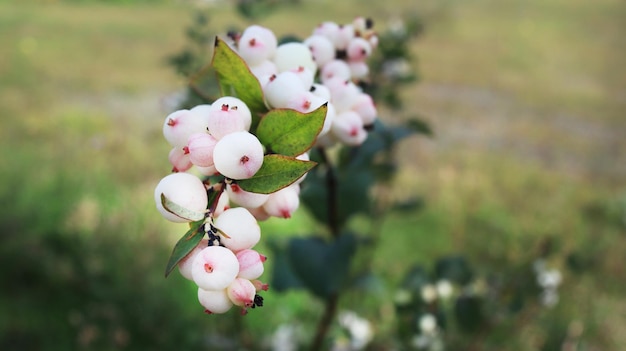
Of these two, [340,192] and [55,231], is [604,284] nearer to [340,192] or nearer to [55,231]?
[340,192]

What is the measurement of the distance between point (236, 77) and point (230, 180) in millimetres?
88

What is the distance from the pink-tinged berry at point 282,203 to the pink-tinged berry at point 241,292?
0.07 meters

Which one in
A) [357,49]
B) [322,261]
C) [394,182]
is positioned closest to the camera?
[357,49]

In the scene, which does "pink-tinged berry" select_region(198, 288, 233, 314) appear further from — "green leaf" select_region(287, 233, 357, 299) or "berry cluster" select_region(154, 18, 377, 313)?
"green leaf" select_region(287, 233, 357, 299)

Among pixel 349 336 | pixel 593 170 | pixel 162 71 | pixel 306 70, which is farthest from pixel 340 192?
Result: pixel 162 71

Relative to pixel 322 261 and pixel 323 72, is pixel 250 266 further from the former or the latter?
pixel 322 261

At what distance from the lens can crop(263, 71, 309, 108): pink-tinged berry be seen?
0.42 metres

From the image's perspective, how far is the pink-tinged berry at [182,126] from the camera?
0.39 metres

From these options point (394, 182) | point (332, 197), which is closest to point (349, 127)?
point (332, 197)

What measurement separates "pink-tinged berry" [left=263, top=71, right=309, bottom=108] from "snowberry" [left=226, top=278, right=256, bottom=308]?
0.14m

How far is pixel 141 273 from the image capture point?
5.10 feet

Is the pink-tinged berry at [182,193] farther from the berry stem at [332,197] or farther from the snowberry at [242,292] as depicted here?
the berry stem at [332,197]

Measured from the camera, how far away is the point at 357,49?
56 cm

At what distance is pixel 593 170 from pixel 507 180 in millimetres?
581
